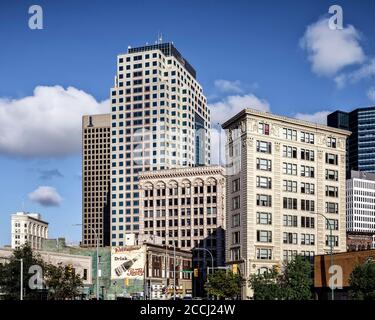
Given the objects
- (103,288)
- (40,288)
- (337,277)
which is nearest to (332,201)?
(337,277)

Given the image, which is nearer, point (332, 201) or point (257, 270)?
point (257, 270)

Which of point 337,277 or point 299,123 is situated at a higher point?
point 299,123

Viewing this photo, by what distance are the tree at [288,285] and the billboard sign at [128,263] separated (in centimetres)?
4629

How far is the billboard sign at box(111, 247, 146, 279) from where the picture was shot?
13688 cm

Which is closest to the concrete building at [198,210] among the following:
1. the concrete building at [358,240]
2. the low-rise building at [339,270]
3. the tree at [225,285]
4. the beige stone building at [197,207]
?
the beige stone building at [197,207]

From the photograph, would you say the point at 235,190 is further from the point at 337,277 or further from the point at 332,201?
the point at 337,277

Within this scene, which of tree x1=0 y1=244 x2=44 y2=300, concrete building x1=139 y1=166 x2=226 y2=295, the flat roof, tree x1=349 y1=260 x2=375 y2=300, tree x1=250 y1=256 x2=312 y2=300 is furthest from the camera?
concrete building x1=139 y1=166 x2=226 y2=295

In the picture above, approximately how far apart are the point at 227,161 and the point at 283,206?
13.5 metres

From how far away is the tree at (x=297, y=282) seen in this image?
88.1m

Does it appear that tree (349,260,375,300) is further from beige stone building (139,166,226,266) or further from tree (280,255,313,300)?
beige stone building (139,166,226,266)

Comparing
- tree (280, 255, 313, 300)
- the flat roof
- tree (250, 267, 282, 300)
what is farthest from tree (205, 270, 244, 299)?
the flat roof

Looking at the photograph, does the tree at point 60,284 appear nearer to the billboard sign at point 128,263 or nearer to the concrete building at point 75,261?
the concrete building at point 75,261

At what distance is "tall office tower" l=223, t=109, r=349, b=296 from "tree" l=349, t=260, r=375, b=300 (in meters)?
36.3
